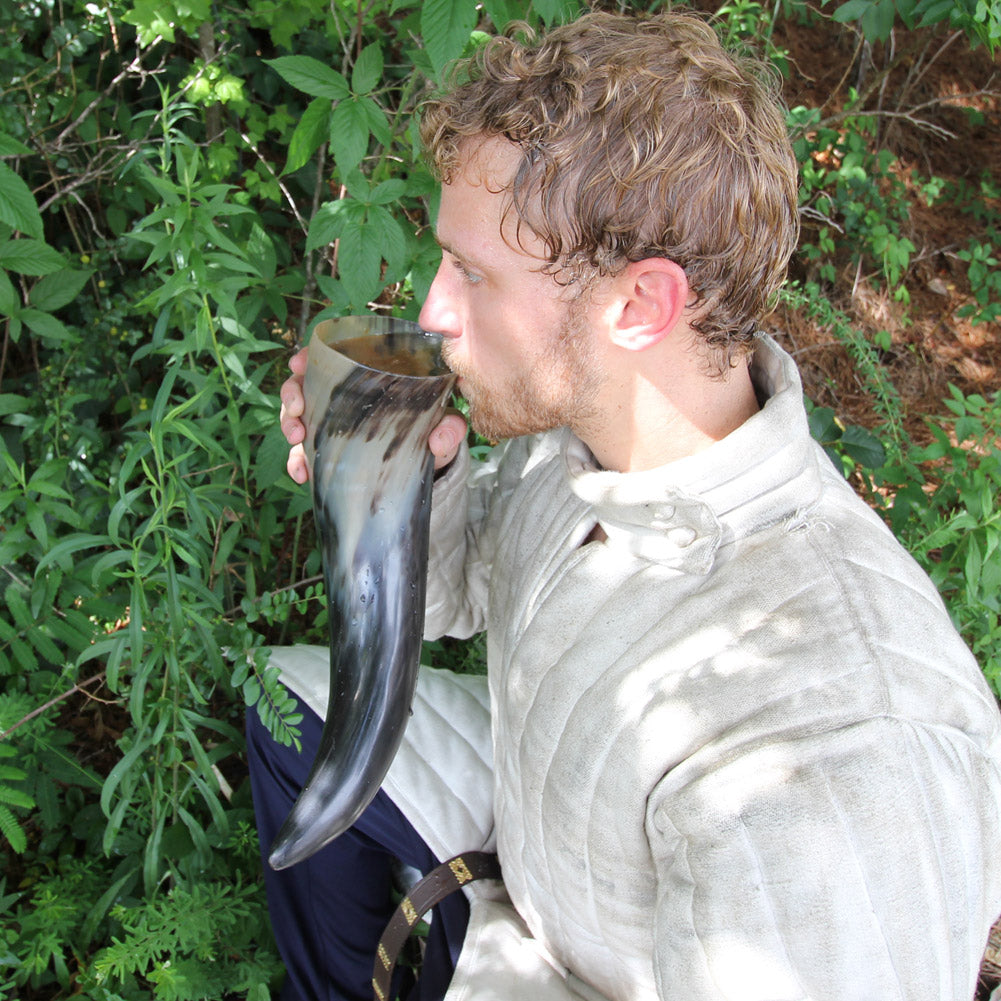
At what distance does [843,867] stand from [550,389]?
0.68m

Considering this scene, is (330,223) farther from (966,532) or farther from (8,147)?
Answer: (966,532)

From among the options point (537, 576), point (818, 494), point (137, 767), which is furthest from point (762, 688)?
point (137, 767)

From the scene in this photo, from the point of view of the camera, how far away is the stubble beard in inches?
49.2

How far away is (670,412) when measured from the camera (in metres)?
1.23

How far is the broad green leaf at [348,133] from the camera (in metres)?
1.57

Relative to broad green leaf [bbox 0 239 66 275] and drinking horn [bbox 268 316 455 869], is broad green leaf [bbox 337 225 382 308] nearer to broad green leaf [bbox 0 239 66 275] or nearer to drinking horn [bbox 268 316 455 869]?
drinking horn [bbox 268 316 455 869]

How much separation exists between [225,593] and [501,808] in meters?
0.96

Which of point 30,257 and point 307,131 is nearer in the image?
point 307,131

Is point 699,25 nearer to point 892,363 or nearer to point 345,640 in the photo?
point 345,640

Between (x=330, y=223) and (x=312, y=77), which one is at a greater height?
(x=312, y=77)

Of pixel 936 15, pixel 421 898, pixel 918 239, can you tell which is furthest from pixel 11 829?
pixel 918 239

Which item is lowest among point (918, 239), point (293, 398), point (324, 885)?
point (324, 885)

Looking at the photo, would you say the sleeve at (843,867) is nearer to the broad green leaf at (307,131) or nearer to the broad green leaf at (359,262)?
the broad green leaf at (359,262)

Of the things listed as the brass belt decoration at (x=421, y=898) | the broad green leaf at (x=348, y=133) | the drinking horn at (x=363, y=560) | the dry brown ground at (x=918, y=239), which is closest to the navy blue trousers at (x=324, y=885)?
the brass belt decoration at (x=421, y=898)
